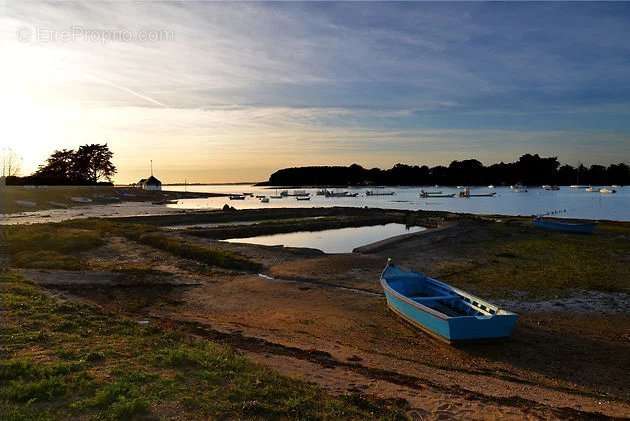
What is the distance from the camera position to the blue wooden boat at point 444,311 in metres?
12.3

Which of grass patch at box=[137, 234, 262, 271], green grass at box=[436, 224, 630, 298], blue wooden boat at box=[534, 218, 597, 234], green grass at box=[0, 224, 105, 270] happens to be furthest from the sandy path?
blue wooden boat at box=[534, 218, 597, 234]

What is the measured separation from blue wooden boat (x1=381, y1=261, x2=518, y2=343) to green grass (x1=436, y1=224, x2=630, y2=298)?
12.0ft

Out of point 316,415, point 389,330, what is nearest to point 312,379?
point 316,415

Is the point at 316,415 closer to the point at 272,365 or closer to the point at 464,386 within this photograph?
the point at 272,365

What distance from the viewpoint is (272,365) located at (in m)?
9.98

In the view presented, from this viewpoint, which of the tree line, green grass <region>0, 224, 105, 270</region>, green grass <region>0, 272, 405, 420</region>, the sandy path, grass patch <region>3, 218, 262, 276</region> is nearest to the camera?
green grass <region>0, 272, 405, 420</region>

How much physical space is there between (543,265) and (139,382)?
2284 centimetres

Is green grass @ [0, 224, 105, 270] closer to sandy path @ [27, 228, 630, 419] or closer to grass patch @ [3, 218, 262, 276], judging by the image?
grass patch @ [3, 218, 262, 276]

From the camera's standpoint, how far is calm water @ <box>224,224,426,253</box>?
3947 cm

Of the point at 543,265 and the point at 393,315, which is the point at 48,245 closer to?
the point at 393,315

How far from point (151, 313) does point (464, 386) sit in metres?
10.4

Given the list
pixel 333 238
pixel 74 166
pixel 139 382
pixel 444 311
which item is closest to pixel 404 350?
pixel 444 311

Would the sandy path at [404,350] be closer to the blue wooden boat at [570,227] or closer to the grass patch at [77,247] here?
the grass patch at [77,247]

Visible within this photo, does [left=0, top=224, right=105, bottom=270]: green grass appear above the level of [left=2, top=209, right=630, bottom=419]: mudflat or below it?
above
